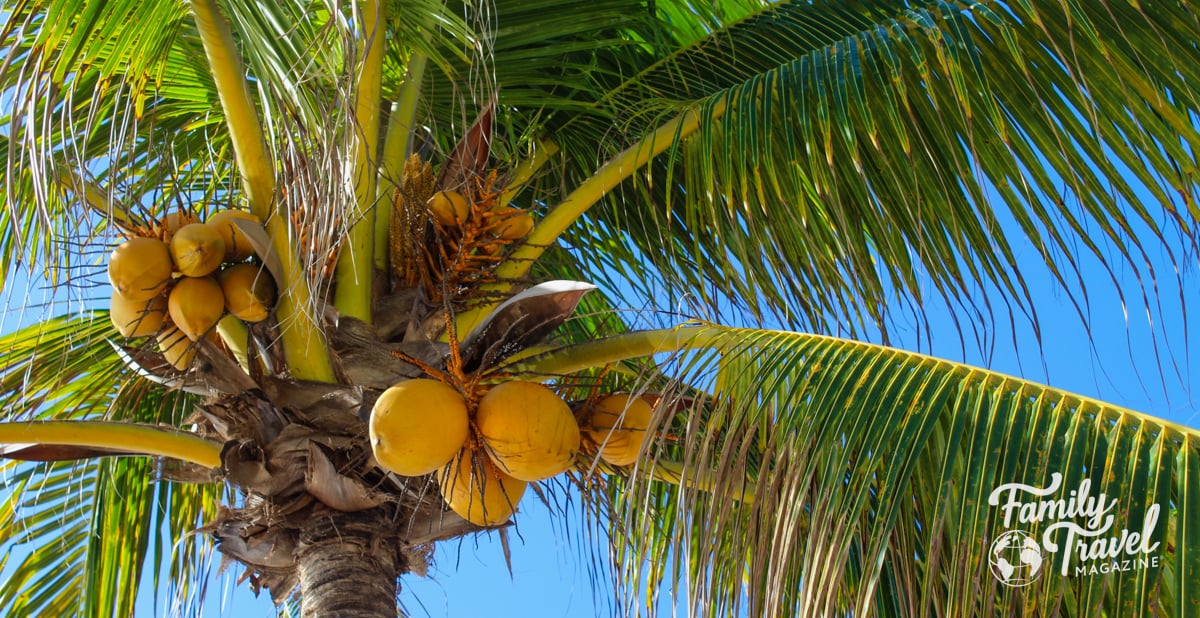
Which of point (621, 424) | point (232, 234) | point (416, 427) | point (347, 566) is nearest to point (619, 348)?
point (621, 424)

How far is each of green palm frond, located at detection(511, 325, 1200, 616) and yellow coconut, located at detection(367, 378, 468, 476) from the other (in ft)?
1.15

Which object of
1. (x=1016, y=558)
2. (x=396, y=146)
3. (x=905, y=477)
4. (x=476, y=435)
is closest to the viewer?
(x=1016, y=558)

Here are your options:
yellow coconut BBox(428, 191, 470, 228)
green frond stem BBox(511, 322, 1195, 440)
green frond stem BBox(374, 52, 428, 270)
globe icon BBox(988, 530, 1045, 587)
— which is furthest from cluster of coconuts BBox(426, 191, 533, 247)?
globe icon BBox(988, 530, 1045, 587)

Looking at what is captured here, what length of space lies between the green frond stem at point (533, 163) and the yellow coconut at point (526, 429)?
3.74ft

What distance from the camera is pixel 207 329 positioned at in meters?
2.49

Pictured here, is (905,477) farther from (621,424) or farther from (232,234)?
(232,234)

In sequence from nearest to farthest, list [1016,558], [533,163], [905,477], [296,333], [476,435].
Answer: [1016,558]
[905,477]
[476,435]
[296,333]
[533,163]

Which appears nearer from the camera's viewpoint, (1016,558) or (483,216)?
(1016,558)

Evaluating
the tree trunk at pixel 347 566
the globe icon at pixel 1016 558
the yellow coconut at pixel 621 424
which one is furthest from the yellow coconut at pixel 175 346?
the globe icon at pixel 1016 558

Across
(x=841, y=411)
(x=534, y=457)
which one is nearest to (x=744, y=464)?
(x=841, y=411)

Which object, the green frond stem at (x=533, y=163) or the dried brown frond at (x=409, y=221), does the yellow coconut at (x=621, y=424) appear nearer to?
the dried brown frond at (x=409, y=221)

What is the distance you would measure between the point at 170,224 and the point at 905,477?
5.59 ft

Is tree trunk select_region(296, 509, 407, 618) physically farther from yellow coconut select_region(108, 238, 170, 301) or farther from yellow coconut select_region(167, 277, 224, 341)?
yellow coconut select_region(108, 238, 170, 301)

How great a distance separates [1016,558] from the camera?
1737 mm
